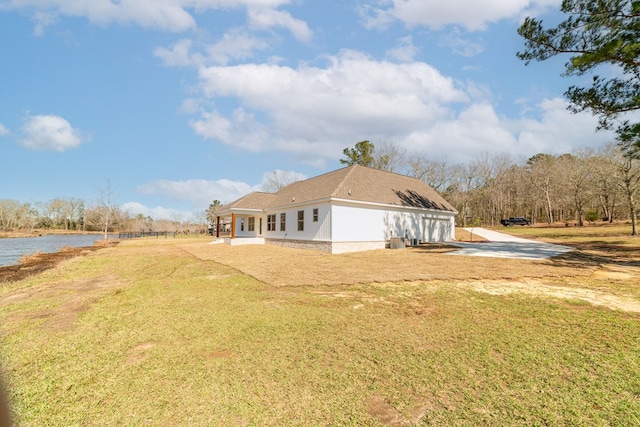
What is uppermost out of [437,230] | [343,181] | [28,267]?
[343,181]

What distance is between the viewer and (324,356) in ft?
13.1

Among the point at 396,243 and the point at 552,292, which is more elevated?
the point at 396,243

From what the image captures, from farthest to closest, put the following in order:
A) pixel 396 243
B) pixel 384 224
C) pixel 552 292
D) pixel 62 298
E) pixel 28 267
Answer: pixel 384 224, pixel 396 243, pixel 28 267, pixel 552 292, pixel 62 298

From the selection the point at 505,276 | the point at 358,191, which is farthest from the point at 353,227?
the point at 505,276

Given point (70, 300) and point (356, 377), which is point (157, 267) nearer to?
point (70, 300)

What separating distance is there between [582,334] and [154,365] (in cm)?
630

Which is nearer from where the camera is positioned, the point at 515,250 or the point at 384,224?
the point at 515,250

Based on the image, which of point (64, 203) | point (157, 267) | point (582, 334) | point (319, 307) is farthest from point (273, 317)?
point (64, 203)

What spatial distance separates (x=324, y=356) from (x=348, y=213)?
14367mm

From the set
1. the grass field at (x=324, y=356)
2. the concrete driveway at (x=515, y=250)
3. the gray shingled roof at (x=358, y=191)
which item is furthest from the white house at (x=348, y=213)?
the grass field at (x=324, y=356)

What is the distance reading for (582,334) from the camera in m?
4.67

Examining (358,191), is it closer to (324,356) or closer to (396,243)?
(396,243)

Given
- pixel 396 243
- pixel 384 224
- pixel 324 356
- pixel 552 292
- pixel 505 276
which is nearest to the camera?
pixel 324 356

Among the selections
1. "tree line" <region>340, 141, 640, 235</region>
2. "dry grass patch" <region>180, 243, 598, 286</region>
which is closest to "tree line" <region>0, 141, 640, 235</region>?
"tree line" <region>340, 141, 640, 235</region>
